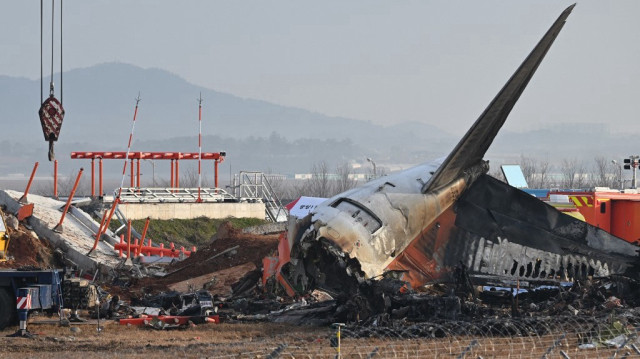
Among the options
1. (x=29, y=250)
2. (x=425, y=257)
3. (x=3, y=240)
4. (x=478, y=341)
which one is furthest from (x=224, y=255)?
(x=478, y=341)

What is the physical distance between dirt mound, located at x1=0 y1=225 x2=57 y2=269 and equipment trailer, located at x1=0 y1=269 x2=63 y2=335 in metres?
10.9

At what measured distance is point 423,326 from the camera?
20547mm

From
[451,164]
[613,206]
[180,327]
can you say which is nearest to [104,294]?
[180,327]

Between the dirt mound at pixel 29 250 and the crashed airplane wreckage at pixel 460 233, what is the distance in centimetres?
1287

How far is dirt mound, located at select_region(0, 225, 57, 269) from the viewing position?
114 ft

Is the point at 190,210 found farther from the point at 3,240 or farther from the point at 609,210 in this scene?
the point at 3,240

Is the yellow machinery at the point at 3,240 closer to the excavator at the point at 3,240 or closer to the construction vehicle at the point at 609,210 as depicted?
the excavator at the point at 3,240

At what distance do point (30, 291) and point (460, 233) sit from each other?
10.4m

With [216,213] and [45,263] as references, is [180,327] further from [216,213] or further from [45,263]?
[216,213]

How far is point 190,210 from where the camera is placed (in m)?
A: 51.7

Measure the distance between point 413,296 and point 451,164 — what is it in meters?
4.46

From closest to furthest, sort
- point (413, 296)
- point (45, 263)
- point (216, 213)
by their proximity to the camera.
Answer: point (413, 296), point (45, 263), point (216, 213)

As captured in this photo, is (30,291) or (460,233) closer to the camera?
(30,291)

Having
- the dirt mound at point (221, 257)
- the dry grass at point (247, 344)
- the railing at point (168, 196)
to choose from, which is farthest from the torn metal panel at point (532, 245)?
the railing at point (168, 196)
